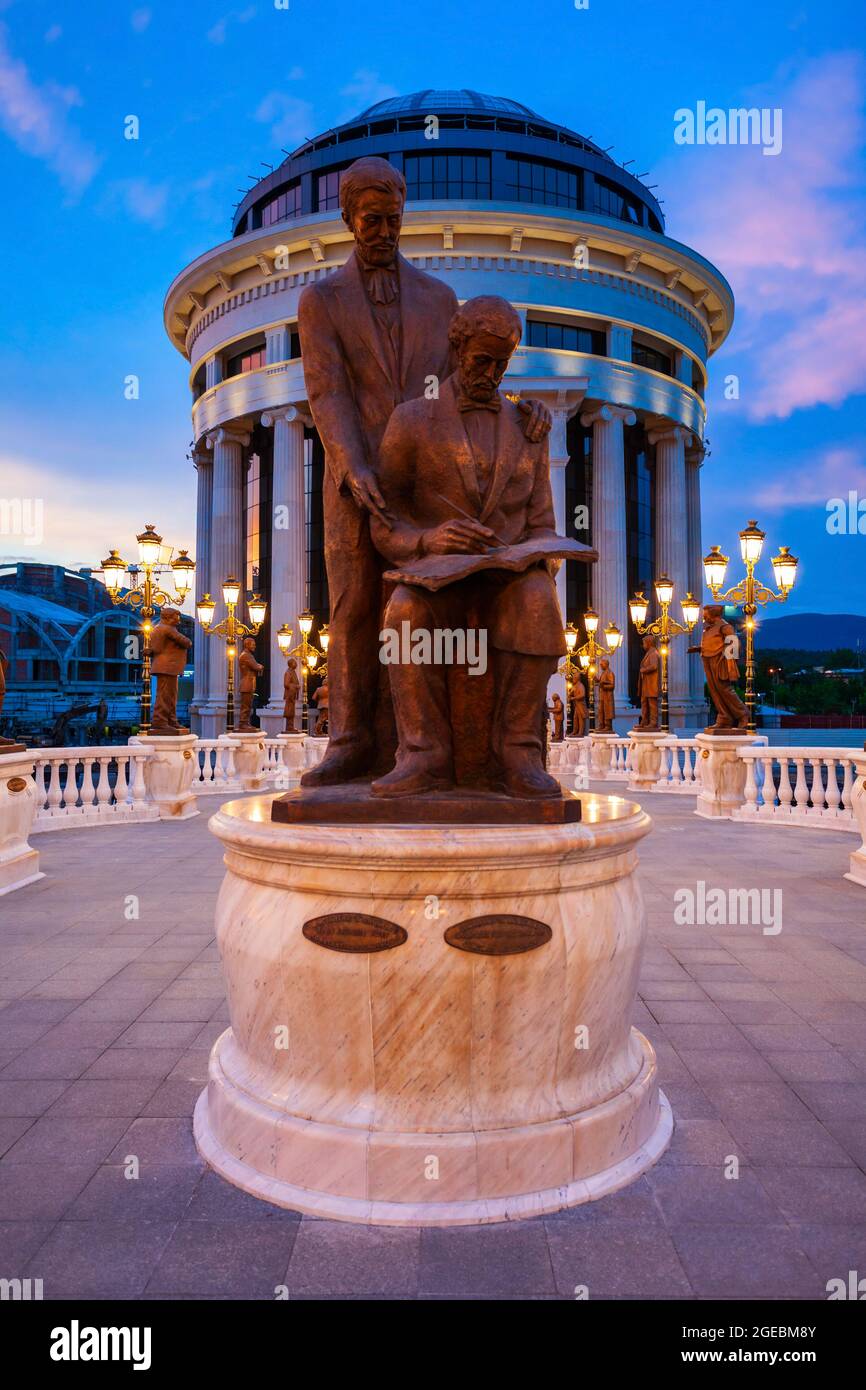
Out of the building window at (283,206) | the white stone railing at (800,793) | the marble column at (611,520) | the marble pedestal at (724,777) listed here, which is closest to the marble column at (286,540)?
the marble column at (611,520)

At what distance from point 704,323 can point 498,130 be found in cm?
1504

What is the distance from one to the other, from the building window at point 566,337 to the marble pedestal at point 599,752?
71.4ft

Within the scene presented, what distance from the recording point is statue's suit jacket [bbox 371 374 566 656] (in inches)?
148

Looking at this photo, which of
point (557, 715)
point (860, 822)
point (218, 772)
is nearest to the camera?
point (860, 822)

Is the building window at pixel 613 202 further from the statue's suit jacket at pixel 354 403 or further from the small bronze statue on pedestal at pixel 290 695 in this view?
the statue's suit jacket at pixel 354 403

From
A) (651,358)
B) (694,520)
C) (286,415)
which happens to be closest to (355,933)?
(286,415)

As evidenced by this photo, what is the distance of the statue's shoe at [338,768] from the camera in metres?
4.17

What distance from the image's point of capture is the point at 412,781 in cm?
367

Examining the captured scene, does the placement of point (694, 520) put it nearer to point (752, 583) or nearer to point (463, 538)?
point (752, 583)

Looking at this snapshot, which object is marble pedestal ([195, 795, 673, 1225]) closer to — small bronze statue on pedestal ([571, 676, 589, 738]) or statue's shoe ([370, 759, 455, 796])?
statue's shoe ([370, 759, 455, 796])

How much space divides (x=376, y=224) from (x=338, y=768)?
2.76 meters

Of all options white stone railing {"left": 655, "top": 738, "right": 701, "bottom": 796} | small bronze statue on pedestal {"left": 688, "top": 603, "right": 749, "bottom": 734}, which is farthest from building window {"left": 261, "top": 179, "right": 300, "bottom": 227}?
small bronze statue on pedestal {"left": 688, "top": 603, "right": 749, "bottom": 734}
